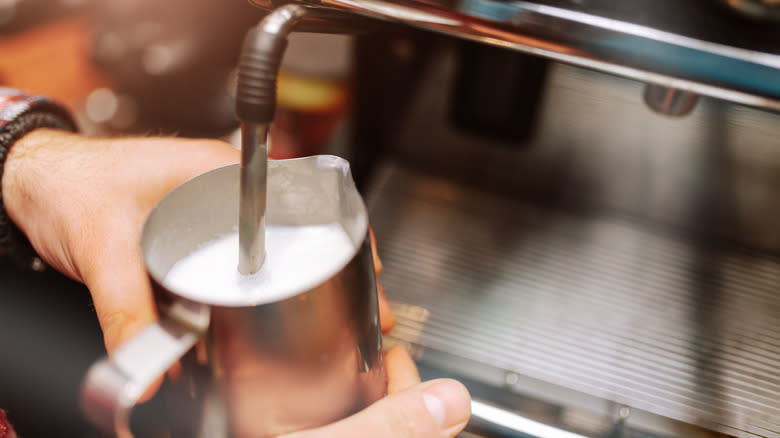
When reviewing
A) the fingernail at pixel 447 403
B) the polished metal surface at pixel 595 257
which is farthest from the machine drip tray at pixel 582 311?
the fingernail at pixel 447 403

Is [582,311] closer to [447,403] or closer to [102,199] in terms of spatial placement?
[447,403]

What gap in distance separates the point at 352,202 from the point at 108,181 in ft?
0.78

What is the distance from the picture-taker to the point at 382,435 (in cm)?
29

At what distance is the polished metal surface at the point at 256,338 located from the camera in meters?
0.24

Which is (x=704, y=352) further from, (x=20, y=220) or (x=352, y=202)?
(x=20, y=220)

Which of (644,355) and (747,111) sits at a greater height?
(747,111)

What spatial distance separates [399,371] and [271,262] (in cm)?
14

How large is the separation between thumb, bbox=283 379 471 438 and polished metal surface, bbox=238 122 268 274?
10cm

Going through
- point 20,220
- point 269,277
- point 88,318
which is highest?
point 269,277

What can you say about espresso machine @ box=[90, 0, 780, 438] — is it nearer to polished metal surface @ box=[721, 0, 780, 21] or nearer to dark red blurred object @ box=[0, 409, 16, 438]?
polished metal surface @ box=[721, 0, 780, 21]

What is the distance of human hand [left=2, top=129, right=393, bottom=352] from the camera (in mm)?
355

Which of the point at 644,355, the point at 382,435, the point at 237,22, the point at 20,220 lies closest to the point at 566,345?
the point at 644,355

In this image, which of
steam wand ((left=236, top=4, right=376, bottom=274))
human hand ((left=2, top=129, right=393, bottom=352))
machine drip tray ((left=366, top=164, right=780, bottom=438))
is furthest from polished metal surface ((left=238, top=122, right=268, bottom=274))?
machine drip tray ((left=366, top=164, right=780, bottom=438))

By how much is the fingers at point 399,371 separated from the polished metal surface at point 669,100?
25 cm
